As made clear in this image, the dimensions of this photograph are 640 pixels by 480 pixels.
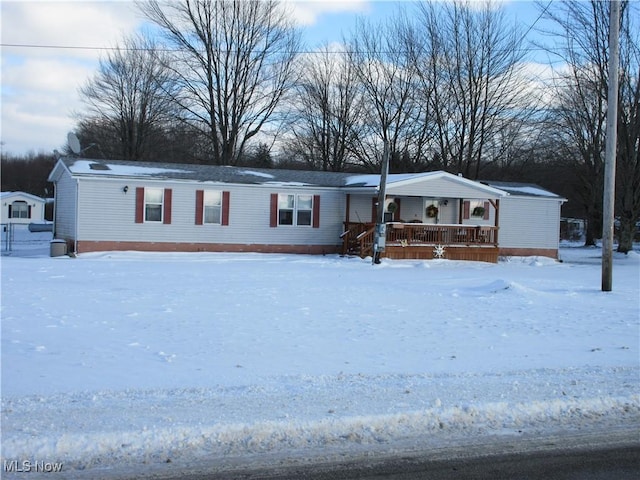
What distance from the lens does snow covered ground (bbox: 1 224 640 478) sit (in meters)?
6.05

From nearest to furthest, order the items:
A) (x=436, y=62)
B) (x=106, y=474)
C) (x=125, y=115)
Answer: (x=106, y=474) < (x=436, y=62) < (x=125, y=115)

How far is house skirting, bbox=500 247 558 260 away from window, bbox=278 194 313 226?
398 inches

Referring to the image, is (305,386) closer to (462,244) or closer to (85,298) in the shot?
(85,298)

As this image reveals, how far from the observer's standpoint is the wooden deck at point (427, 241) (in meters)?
26.7

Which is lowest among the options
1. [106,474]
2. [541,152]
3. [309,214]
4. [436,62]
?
[106,474]

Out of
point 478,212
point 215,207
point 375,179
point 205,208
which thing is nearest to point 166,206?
point 205,208

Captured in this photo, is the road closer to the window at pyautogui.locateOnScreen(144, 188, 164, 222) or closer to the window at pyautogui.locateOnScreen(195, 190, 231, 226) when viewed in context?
the window at pyautogui.locateOnScreen(144, 188, 164, 222)

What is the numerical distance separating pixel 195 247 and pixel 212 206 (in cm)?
179

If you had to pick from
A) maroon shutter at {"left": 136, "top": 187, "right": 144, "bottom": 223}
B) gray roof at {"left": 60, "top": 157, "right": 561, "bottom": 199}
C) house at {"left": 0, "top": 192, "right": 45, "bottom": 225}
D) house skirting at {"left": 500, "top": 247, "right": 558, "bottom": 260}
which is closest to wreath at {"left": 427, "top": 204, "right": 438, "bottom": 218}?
gray roof at {"left": 60, "top": 157, "right": 561, "bottom": 199}

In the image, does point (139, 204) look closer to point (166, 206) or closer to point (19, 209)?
point (166, 206)

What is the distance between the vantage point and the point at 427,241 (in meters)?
27.4

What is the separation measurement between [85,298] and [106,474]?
904 centimetres

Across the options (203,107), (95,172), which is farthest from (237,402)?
(203,107)

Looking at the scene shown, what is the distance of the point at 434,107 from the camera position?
42.3m
